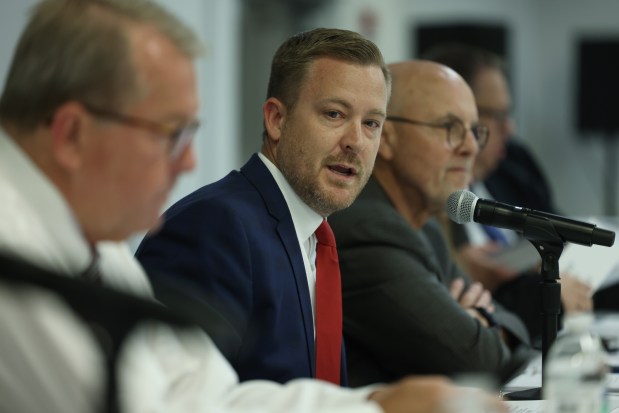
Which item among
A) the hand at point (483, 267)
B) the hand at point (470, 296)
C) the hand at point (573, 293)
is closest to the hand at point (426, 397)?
the hand at point (470, 296)

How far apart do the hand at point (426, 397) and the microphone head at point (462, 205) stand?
2.45 feet

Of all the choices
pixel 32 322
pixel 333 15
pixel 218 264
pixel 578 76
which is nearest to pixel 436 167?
pixel 218 264

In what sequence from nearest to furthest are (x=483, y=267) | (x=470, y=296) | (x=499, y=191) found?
(x=470, y=296) → (x=483, y=267) → (x=499, y=191)

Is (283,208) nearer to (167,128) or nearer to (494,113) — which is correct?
(167,128)

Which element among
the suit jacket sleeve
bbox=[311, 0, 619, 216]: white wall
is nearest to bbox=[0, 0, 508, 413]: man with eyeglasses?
the suit jacket sleeve

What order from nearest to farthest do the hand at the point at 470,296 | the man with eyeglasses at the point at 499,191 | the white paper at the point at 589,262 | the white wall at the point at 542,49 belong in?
the hand at the point at 470,296 < the white paper at the point at 589,262 < the man with eyeglasses at the point at 499,191 < the white wall at the point at 542,49

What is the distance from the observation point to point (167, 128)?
136 cm

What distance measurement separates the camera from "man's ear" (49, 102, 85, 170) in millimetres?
1294

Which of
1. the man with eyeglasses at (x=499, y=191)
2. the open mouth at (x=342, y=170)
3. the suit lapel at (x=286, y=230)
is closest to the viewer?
the suit lapel at (x=286, y=230)

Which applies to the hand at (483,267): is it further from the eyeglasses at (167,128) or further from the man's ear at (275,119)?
the eyeglasses at (167,128)

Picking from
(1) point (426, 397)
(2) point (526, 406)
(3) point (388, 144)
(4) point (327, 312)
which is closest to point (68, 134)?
(1) point (426, 397)

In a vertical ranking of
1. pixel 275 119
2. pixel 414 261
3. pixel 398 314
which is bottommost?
pixel 398 314

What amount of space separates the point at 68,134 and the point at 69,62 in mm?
92

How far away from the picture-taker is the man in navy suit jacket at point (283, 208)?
6.22 ft
